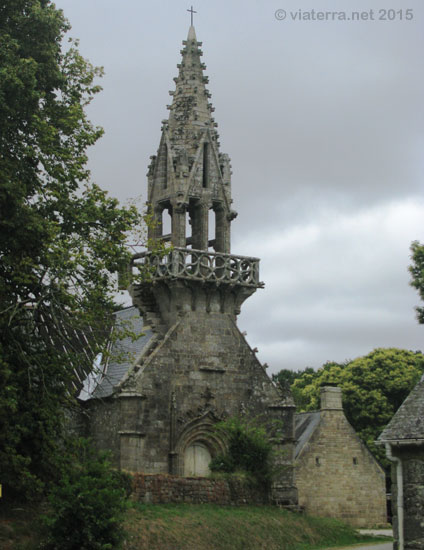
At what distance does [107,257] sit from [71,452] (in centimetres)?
563

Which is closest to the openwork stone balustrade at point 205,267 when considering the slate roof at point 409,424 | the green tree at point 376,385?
the slate roof at point 409,424

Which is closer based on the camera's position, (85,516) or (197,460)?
(85,516)

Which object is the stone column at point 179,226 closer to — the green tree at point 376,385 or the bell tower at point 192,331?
the bell tower at point 192,331

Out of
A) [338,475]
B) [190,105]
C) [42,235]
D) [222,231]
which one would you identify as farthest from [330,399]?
[42,235]

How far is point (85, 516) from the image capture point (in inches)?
929

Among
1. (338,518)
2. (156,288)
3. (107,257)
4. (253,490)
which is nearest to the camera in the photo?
(107,257)

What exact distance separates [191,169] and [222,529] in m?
15.4

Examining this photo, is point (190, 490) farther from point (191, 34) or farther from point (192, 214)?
point (191, 34)

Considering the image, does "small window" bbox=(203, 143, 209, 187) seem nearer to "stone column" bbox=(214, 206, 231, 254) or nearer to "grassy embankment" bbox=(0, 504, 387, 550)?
"stone column" bbox=(214, 206, 231, 254)

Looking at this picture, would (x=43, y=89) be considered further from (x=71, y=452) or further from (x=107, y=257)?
(x=71, y=452)

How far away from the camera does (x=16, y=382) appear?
83.7ft

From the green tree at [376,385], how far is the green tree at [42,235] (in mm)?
29242

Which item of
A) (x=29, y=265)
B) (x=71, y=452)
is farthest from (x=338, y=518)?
(x=29, y=265)

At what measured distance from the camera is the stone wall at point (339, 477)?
42656 mm
